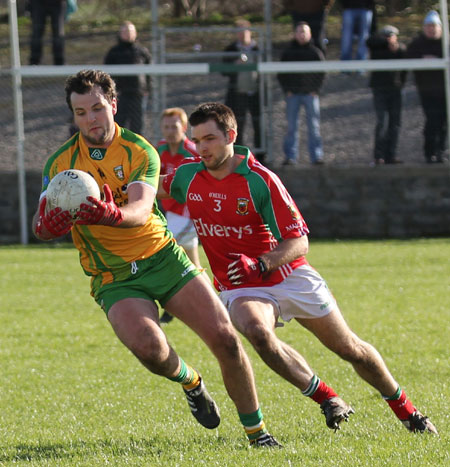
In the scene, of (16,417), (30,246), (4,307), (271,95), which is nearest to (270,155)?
(271,95)

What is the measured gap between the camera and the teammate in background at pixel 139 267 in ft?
17.2

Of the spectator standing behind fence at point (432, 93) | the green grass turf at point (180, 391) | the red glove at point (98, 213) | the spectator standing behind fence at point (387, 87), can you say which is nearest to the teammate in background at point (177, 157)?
the green grass turf at point (180, 391)

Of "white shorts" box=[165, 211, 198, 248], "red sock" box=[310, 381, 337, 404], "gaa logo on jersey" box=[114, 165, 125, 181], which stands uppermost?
"gaa logo on jersey" box=[114, 165, 125, 181]

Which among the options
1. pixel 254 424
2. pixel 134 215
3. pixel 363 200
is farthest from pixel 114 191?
pixel 363 200

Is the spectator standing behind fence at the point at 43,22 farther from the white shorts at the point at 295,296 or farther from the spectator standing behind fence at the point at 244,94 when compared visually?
the white shorts at the point at 295,296

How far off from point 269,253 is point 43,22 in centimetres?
1331

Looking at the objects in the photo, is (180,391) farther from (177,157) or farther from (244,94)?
(244,94)

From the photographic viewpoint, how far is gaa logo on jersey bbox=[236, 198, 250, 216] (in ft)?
18.3

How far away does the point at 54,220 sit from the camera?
495 centimetres

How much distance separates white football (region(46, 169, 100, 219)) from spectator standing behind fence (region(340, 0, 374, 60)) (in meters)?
12.8

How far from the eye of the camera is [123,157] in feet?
18.4

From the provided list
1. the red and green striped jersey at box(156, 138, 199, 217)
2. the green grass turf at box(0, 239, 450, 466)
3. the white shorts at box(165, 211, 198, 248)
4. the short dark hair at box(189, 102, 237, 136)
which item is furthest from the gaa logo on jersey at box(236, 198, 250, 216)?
the red and green striped jersey at box(156, 138, 199, 217)

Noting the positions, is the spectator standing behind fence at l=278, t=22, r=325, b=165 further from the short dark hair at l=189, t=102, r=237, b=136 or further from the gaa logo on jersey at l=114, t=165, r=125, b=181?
the gaa logo on jersey at l=114, t=165, r=125, b=181

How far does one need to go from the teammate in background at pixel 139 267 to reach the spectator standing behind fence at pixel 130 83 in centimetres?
1023
